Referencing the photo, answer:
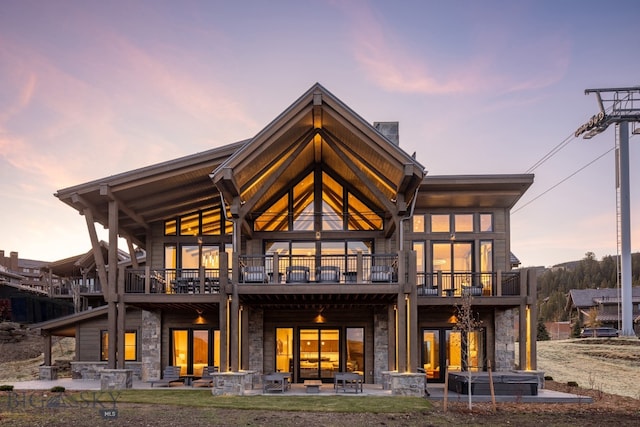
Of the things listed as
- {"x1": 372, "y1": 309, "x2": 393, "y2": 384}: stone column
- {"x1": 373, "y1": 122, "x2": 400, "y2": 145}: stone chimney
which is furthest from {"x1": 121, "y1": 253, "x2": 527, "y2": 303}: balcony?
{"x1": 373, "y1": 122, "x2": 400, "y2": 145}: stone chimney

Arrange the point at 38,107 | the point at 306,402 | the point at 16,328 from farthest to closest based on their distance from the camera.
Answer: the point at 16,328, the point at 38,107, the point at 306,402

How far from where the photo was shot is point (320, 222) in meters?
20.6

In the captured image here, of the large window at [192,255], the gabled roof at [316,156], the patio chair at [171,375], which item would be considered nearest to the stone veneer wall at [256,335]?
the large window at [192,255]

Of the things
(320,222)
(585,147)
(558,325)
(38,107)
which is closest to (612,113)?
(585,147)

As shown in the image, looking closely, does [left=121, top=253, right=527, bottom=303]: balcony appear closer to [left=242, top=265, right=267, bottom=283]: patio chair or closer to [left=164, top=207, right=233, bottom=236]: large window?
[left=242, top=265, right=267, bottom=283]: patio chair

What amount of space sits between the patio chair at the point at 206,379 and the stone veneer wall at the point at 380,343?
220 inches

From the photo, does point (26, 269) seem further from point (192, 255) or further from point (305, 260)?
point (305, 260)

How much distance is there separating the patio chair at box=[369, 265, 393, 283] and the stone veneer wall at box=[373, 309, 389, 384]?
3487 millimetres

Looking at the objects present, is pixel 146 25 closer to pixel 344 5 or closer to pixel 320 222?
pixel 344 5

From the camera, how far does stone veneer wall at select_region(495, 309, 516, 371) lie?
20438 mm

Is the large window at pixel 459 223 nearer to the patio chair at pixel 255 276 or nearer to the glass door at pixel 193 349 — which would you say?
the patio chair at pixel 255 276

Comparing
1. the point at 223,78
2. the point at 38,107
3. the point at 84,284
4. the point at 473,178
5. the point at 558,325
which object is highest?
the point at 223,78

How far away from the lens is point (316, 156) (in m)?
20.2

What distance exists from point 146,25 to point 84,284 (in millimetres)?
21672
